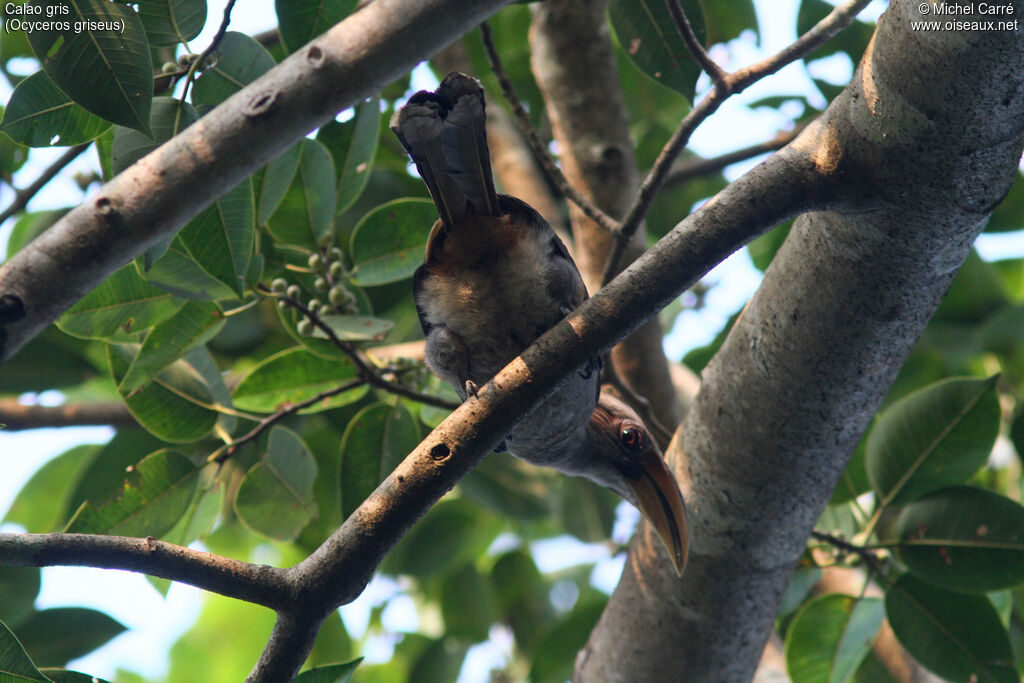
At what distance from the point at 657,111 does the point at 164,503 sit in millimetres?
2802

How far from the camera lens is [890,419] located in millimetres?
2330

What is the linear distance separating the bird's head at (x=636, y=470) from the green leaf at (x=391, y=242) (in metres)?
0.74

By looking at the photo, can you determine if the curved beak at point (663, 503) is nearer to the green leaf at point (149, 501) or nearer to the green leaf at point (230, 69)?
the green leaf at point (149, 501)

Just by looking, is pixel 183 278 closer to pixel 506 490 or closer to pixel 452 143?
pixel 452 143

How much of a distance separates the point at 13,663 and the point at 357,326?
3.69 feet

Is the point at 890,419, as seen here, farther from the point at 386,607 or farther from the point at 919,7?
the point at 386,607

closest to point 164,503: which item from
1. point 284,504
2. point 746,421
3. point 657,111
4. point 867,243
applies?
point 284,504

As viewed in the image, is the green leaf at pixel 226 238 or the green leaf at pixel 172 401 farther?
the green leaf at pixel 172 401

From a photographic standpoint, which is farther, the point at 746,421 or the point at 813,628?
the point at 813,628

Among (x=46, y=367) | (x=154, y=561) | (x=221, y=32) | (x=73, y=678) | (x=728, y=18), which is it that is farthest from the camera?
(x=728, y=18)

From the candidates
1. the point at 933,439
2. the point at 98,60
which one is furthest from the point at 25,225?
the point at 933,439

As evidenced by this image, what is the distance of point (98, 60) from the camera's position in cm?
153

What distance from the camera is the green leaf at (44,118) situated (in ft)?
5.55

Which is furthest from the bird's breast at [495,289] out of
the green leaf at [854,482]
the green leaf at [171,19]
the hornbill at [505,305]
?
the green leaf at [854,482]
